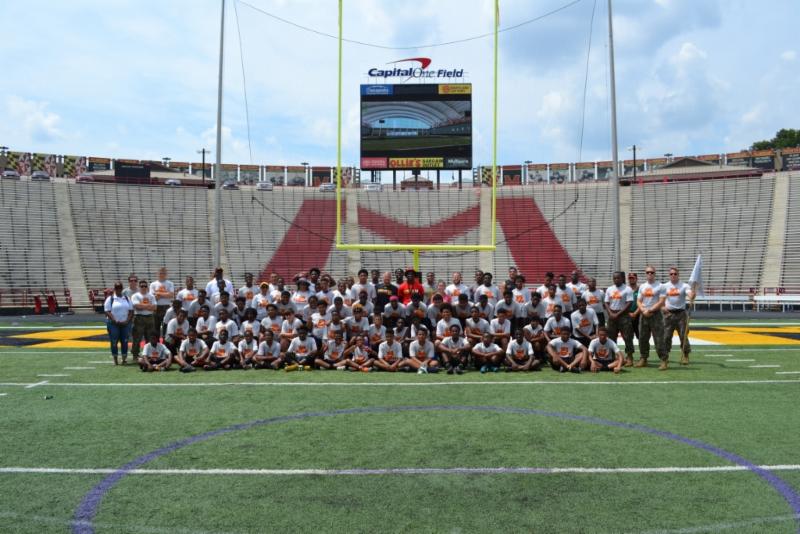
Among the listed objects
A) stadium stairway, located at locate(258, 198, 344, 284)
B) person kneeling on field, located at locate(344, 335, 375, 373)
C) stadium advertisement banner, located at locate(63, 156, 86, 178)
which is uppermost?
stadium advertisement banner, located at locate(63, 156, 86, 178)

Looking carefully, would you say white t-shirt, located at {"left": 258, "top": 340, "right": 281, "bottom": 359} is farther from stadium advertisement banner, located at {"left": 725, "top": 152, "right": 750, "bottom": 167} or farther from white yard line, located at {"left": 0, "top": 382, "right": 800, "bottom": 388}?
stadium advertisement banner, located at {"left": 725, "top": 152, "right": 750, "bottom": 167}

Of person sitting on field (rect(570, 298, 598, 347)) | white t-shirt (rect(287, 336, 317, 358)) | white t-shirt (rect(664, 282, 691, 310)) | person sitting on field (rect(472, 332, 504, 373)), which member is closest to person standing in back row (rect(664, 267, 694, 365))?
white t-shirt (rect(664, 282, 691, 310))

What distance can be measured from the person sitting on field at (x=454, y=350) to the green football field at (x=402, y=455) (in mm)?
958

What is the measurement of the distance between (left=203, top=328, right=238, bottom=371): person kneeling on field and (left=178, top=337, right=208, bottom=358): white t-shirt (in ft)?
0.66

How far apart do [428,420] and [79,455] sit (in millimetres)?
3244

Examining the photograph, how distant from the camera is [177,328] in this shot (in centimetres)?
995

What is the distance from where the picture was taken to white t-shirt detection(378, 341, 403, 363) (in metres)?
9.32

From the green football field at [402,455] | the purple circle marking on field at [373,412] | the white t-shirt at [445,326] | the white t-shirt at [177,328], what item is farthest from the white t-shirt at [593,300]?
the white t-shirt at [177,328]

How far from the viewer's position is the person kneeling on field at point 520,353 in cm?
921

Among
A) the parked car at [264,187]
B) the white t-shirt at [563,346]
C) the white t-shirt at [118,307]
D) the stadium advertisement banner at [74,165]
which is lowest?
the white t-shirt at [563,346]

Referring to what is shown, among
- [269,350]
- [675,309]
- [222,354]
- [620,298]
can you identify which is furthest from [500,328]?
[222,354]

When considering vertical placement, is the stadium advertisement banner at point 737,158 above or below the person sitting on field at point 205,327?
above

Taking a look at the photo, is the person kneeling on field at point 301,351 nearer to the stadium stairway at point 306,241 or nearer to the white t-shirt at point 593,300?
the white t-shirt at point 593,300

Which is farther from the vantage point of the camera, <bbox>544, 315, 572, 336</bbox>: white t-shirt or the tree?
the tree
